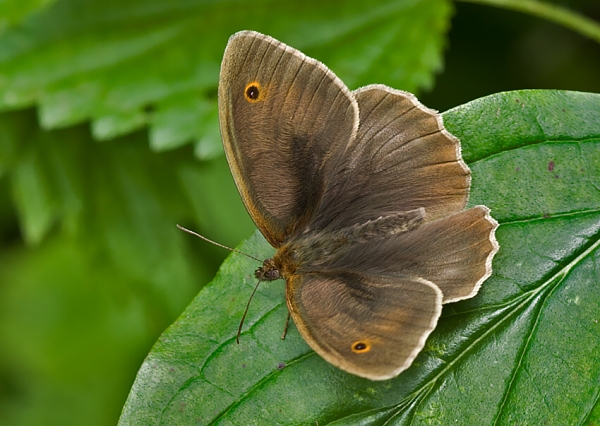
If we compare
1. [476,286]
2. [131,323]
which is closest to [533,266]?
[476,286]

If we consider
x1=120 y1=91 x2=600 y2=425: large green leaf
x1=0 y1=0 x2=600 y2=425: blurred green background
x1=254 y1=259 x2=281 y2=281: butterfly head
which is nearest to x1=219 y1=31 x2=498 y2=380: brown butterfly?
x1=254 y1=259 x2=281 y2=281: butterfly head

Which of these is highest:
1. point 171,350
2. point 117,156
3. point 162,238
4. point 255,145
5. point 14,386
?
point 255,145

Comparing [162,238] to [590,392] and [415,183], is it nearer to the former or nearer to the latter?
[415,183]

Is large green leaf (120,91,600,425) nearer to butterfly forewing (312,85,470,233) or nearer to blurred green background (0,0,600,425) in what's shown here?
butterfly forewing (312,85,470,233)

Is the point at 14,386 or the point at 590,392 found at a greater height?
the point at 590,392

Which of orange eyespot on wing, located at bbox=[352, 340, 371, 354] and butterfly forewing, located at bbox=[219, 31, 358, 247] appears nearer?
orange eyespot on wing, located at bbox=[352, 340, 371, 354]

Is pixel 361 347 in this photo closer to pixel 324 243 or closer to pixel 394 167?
pixel 324 243

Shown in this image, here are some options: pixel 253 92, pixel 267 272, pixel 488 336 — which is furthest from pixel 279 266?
pixel 488 336
